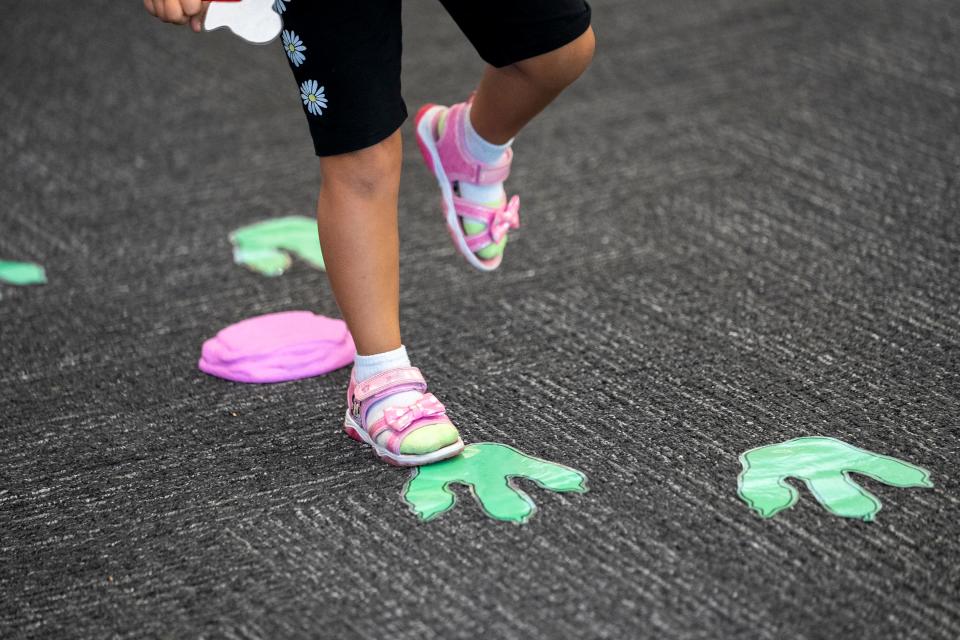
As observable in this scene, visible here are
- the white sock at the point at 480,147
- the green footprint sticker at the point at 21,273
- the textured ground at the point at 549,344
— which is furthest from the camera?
the green footprint sticker at the point at 21,273

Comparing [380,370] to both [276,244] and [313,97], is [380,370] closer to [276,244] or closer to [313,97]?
[313,97]

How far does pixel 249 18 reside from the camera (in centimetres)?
109

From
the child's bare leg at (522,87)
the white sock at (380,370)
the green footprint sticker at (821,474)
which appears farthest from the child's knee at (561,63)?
the green footprint sticker at (821,474)

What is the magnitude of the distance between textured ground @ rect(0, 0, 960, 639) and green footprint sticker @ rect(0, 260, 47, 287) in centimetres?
2

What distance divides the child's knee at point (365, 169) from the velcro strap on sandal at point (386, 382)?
19 centimetres

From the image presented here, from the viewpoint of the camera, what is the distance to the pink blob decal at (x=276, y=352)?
1411 millimetres

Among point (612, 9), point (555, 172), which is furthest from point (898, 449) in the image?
point (612, 9)

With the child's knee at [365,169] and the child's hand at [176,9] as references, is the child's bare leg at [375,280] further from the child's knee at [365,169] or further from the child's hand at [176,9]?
the child's hand at [176,9]

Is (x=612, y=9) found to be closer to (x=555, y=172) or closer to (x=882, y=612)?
(x=555, y=172)

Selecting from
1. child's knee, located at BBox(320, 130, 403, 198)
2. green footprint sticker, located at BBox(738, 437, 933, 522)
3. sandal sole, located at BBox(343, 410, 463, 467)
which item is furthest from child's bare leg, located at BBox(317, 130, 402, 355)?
green footprint sticker, located at BBox(738, 437, 933, 522)

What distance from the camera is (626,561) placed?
1048 mm

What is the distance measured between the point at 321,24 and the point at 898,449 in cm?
74

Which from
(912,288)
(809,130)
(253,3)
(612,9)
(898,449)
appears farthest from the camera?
(612,9)

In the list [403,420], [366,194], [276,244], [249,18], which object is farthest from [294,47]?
[276,244]
